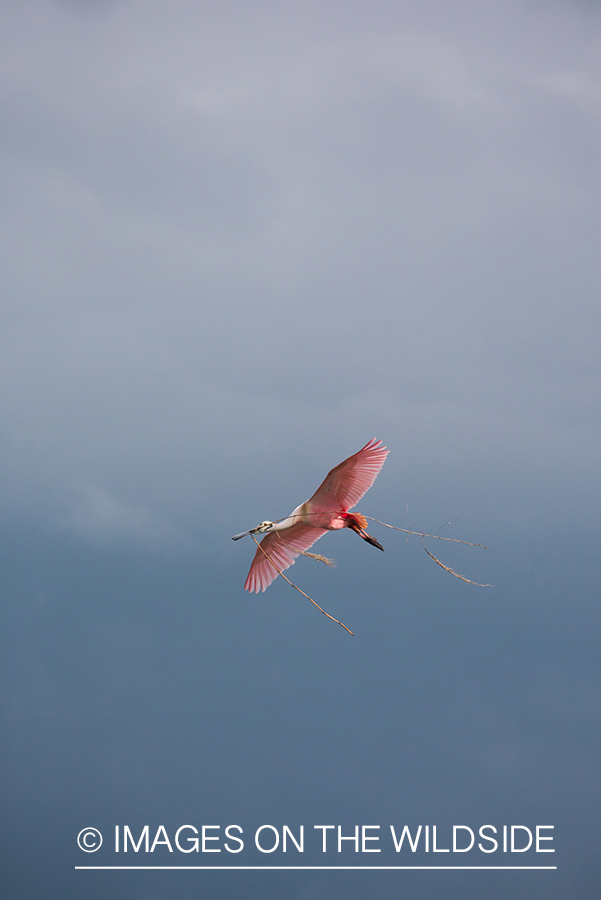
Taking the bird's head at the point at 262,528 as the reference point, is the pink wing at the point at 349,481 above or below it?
above

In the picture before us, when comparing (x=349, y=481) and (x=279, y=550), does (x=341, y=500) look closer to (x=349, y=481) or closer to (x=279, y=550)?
(x=349, y=481)

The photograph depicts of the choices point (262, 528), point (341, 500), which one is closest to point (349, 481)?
point (341, 500)

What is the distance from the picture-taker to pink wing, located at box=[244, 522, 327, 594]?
700 cm

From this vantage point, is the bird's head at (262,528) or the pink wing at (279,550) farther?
the pink wing at (279,550)

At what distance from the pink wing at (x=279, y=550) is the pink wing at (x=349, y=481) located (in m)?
0.44

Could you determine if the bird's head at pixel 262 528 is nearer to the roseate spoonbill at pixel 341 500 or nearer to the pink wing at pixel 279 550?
the roseate spoonbill at pixel 341 500

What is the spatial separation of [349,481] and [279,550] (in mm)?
1126

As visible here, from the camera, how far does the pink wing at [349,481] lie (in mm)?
6312

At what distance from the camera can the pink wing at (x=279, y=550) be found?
700cm

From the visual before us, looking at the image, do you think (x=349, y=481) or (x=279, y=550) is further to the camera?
(x=279, y=550)

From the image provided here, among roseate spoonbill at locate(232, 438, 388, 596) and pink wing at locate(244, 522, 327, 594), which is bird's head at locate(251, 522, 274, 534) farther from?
pink wing at locate(244, 522, 327, 594)

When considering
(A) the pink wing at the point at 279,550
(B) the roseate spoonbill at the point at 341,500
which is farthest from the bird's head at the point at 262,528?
(A) the pink wing at the point at 279,550

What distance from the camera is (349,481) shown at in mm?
6414

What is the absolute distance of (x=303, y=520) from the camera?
6547mm
